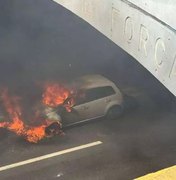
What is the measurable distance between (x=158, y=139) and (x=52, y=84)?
5480 mm

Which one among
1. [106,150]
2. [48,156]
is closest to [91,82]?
[106,150]

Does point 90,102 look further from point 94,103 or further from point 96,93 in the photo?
point 96,93

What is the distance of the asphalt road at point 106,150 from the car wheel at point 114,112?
21 cm

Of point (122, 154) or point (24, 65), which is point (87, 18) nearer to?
point (122, 154)

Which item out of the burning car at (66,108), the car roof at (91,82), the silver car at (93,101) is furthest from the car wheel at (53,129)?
the car roof at (91,82)

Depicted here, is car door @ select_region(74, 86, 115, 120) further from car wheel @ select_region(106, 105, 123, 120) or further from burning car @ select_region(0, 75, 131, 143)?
car wheel @ select_region(106, 105, 123, 120)

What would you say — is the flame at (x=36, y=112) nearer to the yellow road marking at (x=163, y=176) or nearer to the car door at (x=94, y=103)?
the car door at (x=94, y=103)

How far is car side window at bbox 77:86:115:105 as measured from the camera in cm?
1547

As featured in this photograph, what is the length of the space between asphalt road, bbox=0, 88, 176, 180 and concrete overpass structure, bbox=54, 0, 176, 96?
521 cm

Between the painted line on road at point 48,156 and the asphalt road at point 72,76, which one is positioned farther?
the painted line on road at point 48,156

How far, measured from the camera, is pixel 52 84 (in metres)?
17.5

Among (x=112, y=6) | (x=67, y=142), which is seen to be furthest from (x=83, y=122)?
(x=112, y=6)

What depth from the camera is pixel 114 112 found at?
16.1m

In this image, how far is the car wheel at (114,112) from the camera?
1603 cm
